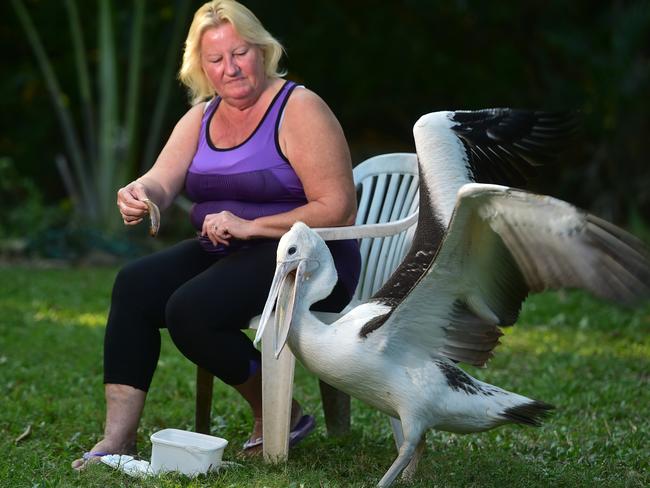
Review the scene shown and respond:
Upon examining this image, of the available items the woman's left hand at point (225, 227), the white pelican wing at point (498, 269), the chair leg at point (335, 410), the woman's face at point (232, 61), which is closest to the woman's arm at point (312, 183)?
the woman's left hand at point (225, 227)

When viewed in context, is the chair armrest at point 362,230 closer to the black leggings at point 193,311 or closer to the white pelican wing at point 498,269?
the black leggings at point 193,311

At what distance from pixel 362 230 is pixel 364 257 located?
1.29ft

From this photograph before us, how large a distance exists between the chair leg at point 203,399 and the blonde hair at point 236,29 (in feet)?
3.76

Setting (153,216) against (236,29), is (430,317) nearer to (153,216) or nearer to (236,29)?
(153,216)

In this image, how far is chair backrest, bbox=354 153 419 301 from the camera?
394cm

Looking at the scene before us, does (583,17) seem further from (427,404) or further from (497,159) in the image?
(427,404)

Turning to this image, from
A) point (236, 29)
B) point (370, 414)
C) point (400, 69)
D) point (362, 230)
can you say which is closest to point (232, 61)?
point (236, 29)

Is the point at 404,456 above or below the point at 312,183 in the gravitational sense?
below

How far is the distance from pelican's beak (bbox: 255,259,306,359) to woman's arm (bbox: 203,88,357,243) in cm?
37

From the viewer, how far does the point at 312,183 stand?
3590 mm

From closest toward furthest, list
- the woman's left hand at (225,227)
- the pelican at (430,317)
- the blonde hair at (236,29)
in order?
the pelican at (430,317)
the woman's left hand at (225,227)
the blonde hair at (236,29)

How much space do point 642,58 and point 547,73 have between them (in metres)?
0.98

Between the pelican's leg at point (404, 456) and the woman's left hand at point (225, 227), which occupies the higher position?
the woman's left hand at point (225, 227)

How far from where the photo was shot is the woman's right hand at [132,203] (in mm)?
3611
